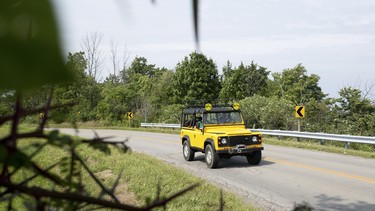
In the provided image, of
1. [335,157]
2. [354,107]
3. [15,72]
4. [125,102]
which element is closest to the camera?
[15,72]

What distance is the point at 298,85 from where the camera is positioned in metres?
53.9

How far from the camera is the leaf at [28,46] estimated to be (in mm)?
250

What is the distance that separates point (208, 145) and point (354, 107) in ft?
64.2

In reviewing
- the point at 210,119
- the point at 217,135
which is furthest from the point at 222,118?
the point at 217,135

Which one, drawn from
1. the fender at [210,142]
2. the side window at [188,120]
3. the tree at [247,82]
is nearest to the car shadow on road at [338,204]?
the fender at [210,142]

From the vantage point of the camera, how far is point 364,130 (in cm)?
Result: 2467

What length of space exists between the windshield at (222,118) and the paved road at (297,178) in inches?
52.9

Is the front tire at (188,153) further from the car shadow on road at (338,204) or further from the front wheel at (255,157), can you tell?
the car shadow on road at (338,204)

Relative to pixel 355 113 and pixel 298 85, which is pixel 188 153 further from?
pixel 298 85

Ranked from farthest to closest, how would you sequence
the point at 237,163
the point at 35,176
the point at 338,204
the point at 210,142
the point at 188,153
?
the point at 188,153, the point at 237,163, the point at 210,142, the point at 338,204, the point at 35,176

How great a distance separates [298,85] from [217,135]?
145 ft

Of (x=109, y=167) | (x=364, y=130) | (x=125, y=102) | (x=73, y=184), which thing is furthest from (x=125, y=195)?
(x=125, y=102)

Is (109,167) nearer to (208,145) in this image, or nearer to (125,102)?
(208,145)

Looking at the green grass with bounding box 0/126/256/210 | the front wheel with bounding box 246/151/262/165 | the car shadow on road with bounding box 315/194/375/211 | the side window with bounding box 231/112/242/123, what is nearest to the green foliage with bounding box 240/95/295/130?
the side window with bounding box 231/112/242/123
